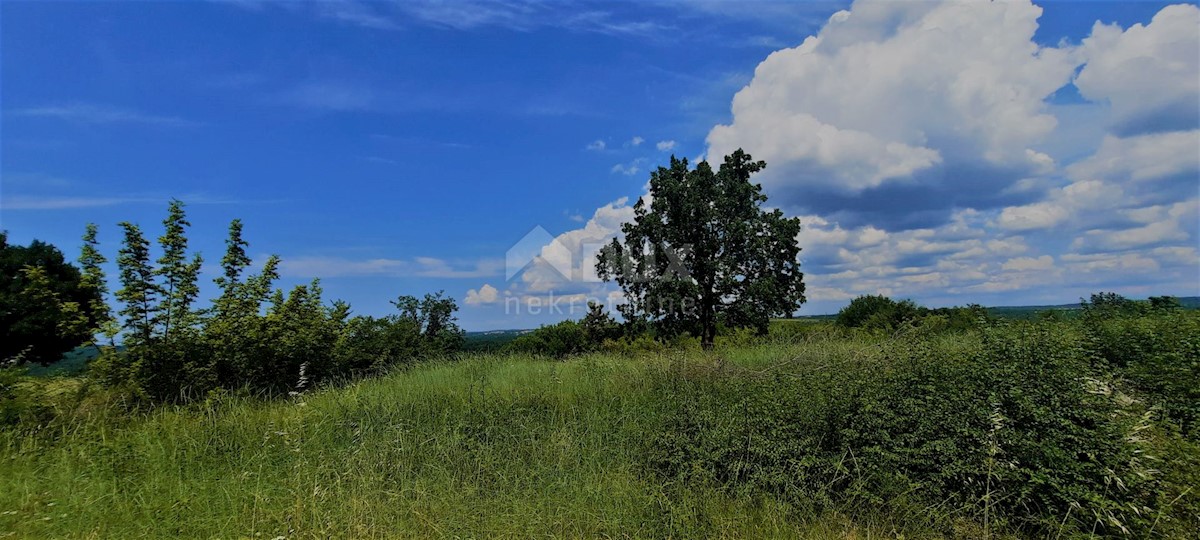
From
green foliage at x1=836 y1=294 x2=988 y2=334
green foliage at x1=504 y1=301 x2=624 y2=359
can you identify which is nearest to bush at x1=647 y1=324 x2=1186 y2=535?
green foliage at x1=836 y1=294 x2=988 y2=334

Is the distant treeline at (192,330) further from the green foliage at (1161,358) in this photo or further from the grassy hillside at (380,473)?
the green foliage at (1161,358)

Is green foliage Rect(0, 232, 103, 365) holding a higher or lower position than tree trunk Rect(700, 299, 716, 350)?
higher

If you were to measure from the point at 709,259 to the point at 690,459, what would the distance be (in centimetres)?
750

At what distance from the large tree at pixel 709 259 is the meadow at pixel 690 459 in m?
5.21

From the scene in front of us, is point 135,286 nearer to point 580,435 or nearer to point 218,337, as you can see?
point 218,337

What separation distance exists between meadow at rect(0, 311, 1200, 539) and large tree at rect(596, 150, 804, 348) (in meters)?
5.21

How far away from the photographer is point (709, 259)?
11484mm

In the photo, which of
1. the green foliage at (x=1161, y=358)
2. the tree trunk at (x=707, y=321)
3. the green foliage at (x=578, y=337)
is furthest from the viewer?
the green foliage at (x=578, y=337)

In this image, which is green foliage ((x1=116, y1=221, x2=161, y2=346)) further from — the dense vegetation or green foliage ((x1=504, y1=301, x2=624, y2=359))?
green foliage ((x1=504, y1=301, x2=624, y2=359))

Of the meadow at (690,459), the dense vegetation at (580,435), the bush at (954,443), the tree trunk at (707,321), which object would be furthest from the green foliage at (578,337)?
the bush at (954,443)

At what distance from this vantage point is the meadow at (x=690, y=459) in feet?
11.9

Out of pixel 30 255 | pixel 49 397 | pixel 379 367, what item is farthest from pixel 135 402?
pixel 30 255

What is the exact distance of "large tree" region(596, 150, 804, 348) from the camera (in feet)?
37.3

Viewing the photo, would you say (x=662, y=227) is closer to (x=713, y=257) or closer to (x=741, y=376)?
(x=713, y=257)
